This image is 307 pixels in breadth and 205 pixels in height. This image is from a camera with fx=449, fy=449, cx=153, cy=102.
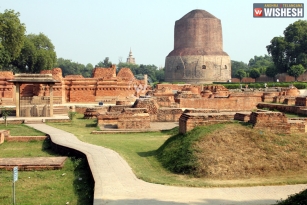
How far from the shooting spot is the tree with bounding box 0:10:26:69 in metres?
28.1

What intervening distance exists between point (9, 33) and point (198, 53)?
91.2 feet

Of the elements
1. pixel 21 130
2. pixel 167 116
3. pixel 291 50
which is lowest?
pixel 21 130

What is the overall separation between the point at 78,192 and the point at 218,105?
550 inches

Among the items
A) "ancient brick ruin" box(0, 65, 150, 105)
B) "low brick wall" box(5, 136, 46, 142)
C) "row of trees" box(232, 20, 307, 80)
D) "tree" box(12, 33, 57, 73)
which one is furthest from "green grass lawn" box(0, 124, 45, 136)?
"row of trees" box(232, 20, 307, 80)

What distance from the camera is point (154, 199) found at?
18.1 ft

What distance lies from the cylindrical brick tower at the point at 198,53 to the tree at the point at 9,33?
25.6 meters

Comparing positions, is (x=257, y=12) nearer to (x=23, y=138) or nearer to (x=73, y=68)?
(x=23, y=138)

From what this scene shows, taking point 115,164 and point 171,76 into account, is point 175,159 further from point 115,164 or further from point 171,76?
point 171,76

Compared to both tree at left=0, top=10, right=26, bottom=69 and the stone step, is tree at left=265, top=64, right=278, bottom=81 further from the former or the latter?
the stone step

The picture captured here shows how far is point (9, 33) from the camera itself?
28.5 meters

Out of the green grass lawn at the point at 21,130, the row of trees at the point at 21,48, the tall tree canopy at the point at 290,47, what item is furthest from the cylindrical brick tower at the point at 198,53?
the green grass lawn at the point at 21,130

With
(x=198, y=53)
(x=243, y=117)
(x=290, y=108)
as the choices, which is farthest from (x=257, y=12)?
(x=198, y=53)

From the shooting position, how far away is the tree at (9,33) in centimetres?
2808

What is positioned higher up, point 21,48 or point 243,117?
point 21,48
